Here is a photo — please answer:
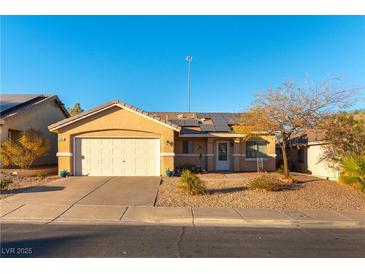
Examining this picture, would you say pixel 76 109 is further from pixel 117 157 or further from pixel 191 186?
pixel 191 186

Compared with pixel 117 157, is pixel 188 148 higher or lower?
higher

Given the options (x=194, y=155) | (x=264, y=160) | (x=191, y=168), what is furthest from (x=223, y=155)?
(x=191, y=168)

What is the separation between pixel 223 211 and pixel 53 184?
874 centimetres

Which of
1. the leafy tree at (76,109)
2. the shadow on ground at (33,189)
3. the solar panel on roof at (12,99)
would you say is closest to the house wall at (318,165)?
the shadow on ground at (33,189)

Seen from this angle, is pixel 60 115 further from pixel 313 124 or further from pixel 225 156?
pixel 313 124

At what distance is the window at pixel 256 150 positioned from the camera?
20.8 meters

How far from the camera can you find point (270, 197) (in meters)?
11.1

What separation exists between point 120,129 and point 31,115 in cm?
705

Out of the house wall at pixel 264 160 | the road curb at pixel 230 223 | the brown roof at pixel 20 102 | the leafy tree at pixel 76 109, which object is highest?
the leafy tree at pixel 76 109

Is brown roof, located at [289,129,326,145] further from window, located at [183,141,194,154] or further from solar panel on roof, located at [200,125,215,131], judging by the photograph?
window, located at [183,141,194,154]

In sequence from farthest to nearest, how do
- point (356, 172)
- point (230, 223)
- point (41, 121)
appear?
1. point (41, 121)
2. point (356, 172)
3. point (230, 223)

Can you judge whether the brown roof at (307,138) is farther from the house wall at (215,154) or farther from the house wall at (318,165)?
the house wall at (215,154)

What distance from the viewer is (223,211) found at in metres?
8.95

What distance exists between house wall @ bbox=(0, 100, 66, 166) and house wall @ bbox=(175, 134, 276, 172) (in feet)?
31.1
